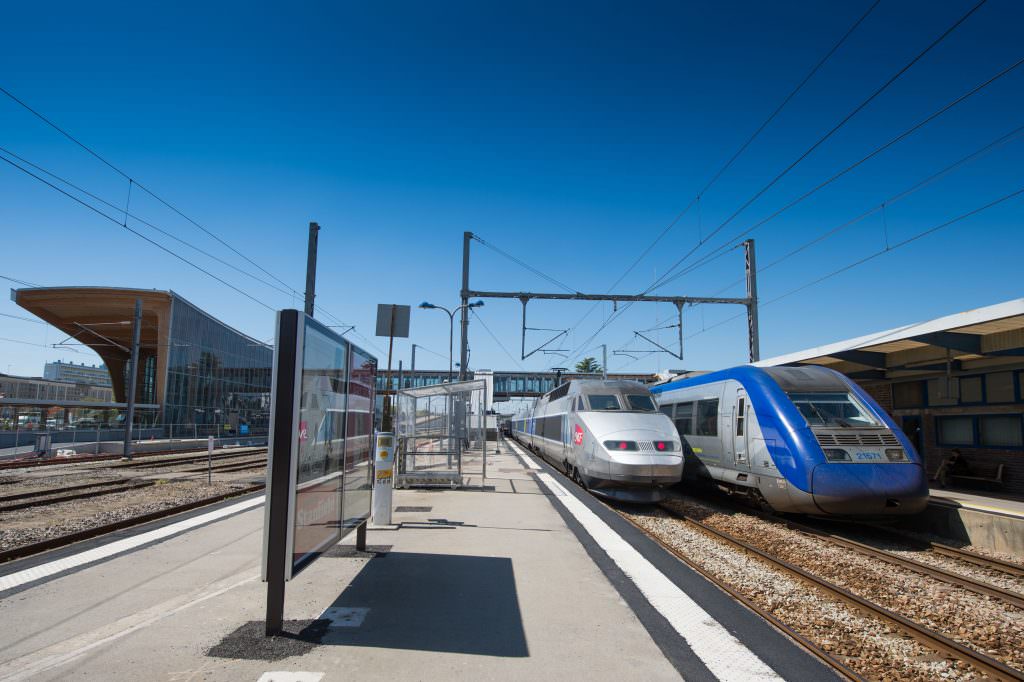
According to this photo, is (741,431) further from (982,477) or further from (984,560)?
(982,477)

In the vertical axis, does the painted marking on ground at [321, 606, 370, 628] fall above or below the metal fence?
below

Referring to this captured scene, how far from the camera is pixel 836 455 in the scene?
8.96m

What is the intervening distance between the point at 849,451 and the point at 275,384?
330 inches

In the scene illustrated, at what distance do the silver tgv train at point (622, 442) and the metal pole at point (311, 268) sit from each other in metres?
6.86

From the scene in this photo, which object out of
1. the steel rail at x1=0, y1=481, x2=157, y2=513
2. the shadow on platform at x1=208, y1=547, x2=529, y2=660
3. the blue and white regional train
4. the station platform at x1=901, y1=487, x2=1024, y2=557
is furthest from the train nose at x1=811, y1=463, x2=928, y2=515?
the steel rail at x1=0, y1=481, x2=157, y2=513

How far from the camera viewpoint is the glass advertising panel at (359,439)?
6242 mm

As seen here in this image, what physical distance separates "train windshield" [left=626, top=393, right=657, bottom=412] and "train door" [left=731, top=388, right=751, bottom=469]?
211cm

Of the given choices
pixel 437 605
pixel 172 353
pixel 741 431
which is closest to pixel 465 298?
pixel 741 431

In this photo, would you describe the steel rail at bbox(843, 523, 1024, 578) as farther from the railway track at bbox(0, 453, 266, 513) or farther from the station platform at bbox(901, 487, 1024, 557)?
the railway track at bbox(0, 453, 266, 513)

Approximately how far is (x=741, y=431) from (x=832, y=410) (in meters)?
1.65

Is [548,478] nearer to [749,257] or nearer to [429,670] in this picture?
[749,257]

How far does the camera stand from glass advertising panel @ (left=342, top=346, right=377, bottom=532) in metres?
6.24

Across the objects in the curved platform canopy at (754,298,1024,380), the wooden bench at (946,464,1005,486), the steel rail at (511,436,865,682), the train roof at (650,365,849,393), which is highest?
the curved platform canopy at (754,298,1024,380)

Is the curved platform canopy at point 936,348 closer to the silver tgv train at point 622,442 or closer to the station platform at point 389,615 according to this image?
the silver tgv train at point 622,442
